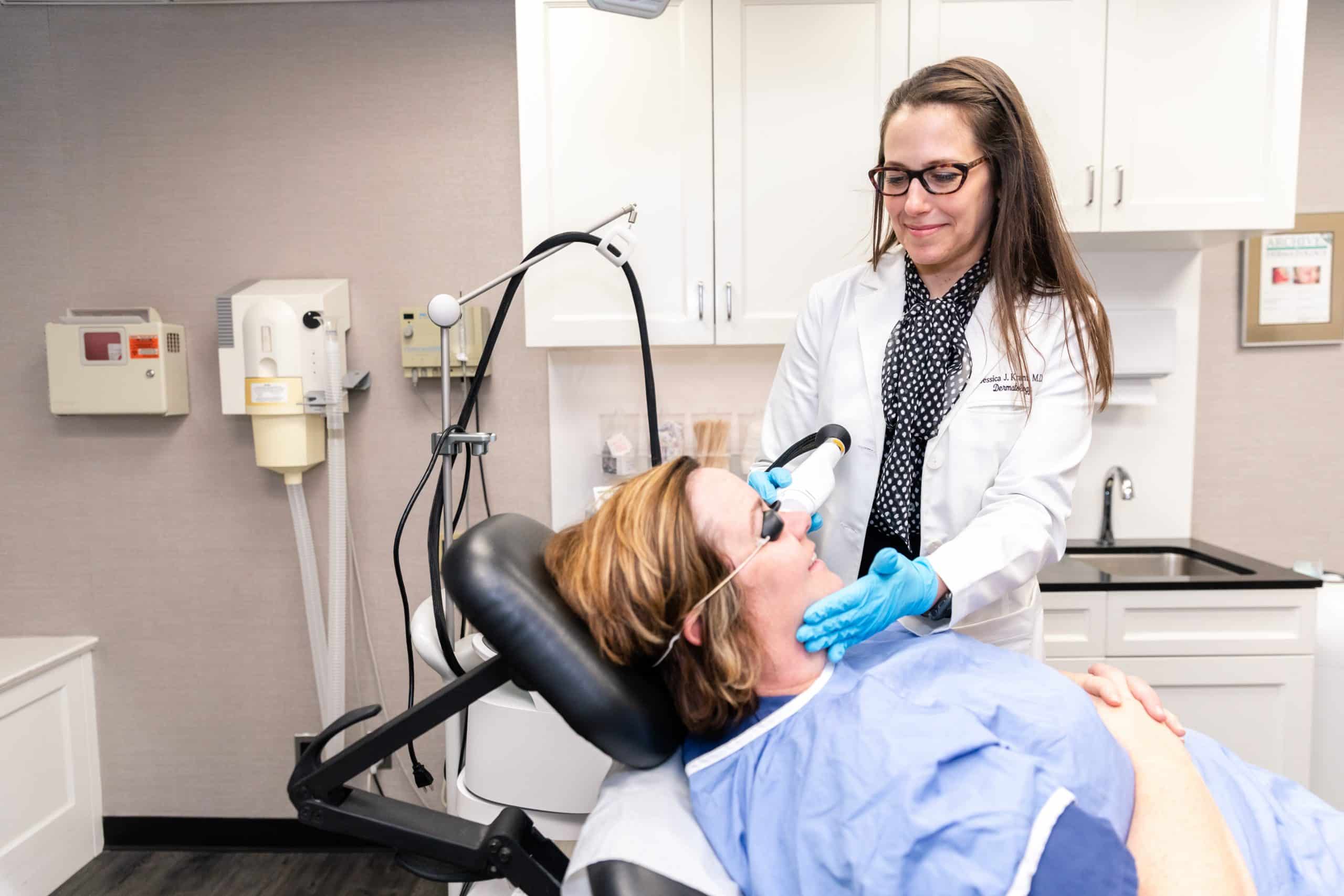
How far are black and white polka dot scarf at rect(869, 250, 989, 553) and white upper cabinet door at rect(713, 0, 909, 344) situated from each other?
1.75 ft

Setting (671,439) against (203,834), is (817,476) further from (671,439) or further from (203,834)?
(203,834)

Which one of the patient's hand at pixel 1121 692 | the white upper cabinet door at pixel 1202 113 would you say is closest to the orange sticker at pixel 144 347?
the patient's hand at pixel 1121 692

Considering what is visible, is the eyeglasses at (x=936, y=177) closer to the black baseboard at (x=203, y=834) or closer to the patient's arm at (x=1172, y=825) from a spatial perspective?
the patient's arm at (x=1172, y=825)

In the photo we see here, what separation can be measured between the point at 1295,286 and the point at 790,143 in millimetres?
1438

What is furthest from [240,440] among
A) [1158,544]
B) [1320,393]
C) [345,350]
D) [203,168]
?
[1320,393]

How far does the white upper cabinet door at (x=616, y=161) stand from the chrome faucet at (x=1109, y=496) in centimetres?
118

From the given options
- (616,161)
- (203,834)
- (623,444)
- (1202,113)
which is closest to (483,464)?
(623,444)

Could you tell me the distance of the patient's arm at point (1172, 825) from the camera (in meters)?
0.84

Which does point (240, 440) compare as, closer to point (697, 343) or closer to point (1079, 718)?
point (697, 343)

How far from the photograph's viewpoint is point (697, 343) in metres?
2.03

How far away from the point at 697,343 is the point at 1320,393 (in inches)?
67.1

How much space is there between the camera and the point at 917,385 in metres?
1.38

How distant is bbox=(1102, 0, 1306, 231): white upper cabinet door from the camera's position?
188 cm

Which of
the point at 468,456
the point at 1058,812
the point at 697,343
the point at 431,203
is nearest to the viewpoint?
the point at 1058,812
